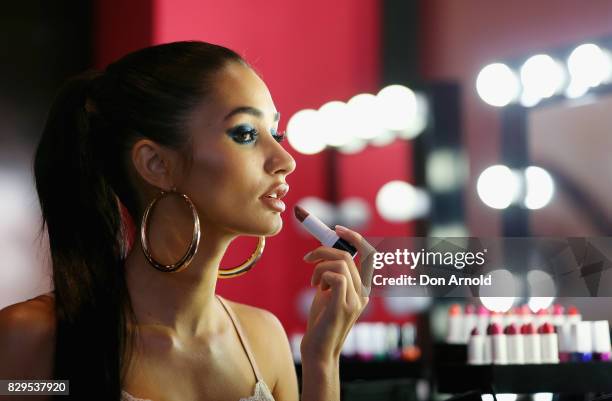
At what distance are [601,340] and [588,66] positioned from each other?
584mm

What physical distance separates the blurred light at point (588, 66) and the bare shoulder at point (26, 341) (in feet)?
4.17

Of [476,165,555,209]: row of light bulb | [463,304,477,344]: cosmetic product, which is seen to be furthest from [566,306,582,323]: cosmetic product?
[476,165,555,209]: row of light bulb

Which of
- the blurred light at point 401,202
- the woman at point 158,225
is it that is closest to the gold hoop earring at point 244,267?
the woman at point 158,225

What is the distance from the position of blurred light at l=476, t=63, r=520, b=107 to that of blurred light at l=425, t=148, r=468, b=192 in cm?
16

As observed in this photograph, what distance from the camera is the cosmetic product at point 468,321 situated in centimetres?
165

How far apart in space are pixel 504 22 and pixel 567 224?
550 millimetres

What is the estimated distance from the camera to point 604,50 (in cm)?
165

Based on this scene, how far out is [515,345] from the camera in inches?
55.3

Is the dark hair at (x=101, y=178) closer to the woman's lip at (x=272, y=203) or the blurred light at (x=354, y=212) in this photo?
the woman's lip at (x=272, y=203)

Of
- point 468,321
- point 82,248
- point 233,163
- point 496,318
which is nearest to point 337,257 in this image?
point 233,163

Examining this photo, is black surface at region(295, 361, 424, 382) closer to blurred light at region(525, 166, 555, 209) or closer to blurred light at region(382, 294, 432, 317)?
blurred light at region(382, 294, 432, 317)

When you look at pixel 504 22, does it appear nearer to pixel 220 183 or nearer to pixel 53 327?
pixel 220 183

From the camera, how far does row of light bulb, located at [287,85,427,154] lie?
7.07 ft

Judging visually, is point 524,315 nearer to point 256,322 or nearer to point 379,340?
point 379,340
